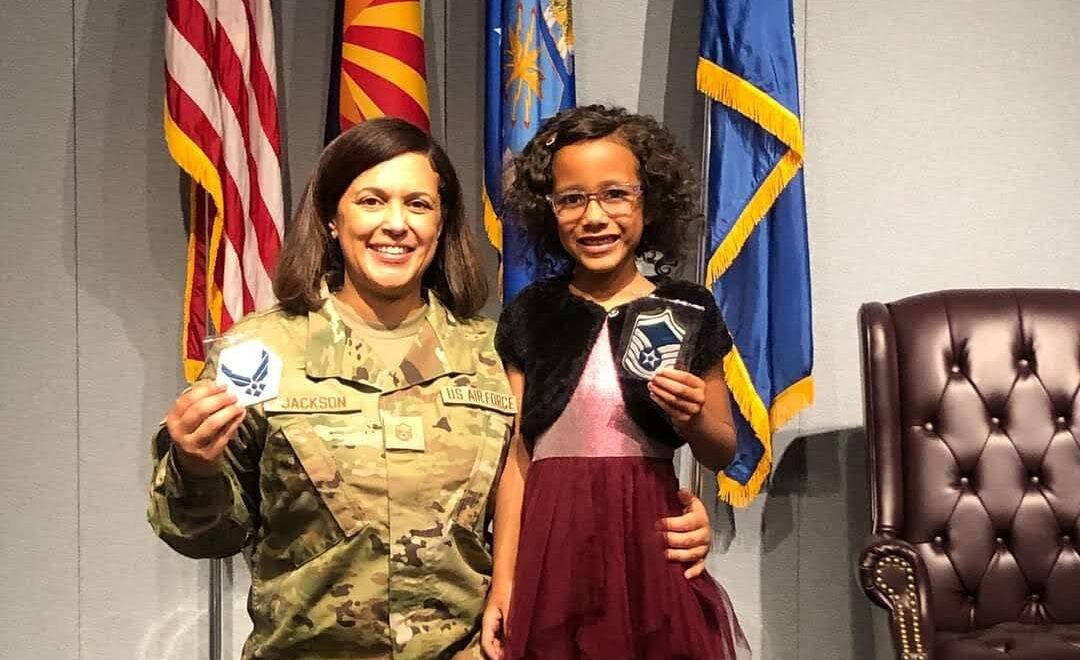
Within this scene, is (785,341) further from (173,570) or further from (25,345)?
(25,345)

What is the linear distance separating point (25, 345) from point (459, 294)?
1.54 m

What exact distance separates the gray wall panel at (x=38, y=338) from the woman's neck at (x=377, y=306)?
1.37 metres

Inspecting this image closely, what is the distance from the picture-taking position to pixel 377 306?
1.72m

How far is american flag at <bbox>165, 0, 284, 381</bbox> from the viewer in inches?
97.1

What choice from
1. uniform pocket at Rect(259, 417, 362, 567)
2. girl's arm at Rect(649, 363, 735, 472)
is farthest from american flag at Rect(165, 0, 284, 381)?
girl's arm at Rect(649, 363, 735, 472)

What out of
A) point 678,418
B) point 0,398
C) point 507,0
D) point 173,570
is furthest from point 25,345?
point 678,418

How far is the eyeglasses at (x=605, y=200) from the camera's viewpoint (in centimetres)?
175

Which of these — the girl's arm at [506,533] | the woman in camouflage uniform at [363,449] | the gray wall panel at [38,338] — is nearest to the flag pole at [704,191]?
the girl's arm at [506,533]

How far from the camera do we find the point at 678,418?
164 centimetres

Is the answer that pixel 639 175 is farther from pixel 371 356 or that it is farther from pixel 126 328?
pixel 126 328

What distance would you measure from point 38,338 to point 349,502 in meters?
1.55

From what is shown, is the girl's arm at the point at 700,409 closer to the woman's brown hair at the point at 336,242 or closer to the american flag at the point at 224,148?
the woman's brown hair at the point at 336,242

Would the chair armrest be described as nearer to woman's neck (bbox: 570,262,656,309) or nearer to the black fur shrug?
the black fur shrug

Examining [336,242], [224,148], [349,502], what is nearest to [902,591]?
[349,502]
